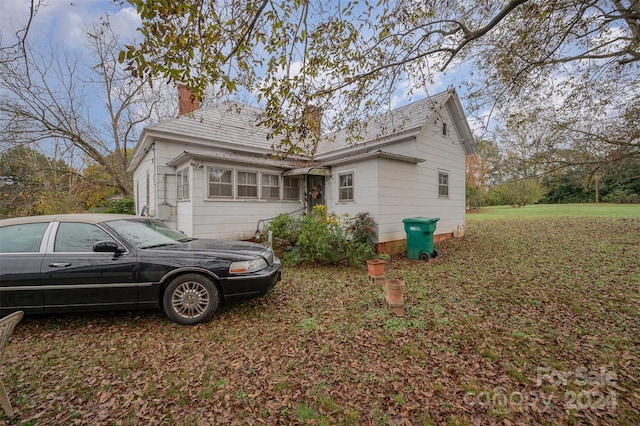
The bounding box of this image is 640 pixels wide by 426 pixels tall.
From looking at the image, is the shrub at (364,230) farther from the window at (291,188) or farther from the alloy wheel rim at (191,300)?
the alloy wheel rim at (191,300)

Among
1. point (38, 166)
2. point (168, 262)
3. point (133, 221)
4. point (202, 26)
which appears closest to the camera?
point (202, 26)

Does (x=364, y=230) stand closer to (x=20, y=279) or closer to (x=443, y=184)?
(x=443, y=184)

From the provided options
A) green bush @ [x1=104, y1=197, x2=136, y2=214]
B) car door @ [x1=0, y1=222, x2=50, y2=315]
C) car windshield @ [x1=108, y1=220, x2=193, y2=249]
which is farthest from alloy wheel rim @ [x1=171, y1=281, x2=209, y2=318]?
green bush @ [x1=104, y1=197, x2=136, y2=214]

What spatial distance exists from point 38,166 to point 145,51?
2139cm

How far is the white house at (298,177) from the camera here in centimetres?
864

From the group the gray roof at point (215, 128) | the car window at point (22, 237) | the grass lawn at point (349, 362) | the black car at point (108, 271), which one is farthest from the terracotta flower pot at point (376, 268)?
the gray roof at point (215, 128)

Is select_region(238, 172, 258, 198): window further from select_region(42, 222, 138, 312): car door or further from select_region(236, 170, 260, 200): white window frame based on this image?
select_region(42, 222, 138, 312): car door

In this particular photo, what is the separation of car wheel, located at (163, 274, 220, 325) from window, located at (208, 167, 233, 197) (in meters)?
5.62

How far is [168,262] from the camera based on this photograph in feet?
12.3

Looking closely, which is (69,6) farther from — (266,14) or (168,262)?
(168,262)

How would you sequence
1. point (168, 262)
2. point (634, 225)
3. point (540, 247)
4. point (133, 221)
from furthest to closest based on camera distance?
point (634, 225) → point (540, 247) → point (133, 221) → point (168, 262)

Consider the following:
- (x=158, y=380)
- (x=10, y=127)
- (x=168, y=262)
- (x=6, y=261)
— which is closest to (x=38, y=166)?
(x=10, y=127)

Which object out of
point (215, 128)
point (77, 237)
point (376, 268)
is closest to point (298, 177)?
point (215, 128)

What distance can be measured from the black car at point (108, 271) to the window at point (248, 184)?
5753mm
